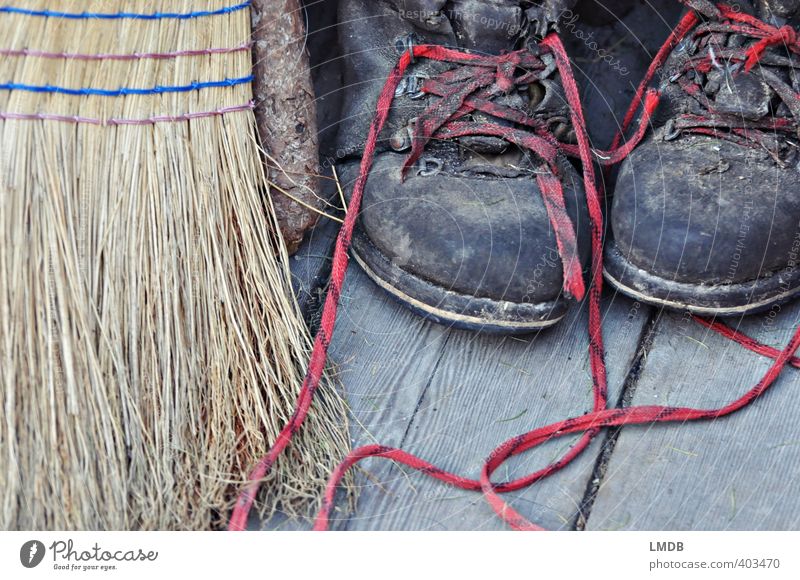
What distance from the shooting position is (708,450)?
3.33 ft

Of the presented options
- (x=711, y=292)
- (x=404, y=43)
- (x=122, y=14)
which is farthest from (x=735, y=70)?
(x=122, y=14)

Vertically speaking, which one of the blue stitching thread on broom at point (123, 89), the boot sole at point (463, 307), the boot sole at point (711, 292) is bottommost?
the boot sole at point (463, 307)

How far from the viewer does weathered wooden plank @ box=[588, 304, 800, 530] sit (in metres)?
0.97

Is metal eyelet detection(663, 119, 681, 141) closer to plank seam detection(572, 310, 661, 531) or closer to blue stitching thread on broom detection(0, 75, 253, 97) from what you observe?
plank seam detection(572, 310, 661, 531)

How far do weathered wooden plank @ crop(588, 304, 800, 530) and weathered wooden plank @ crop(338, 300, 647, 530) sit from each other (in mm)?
41

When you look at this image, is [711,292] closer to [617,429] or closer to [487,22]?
[617,429]

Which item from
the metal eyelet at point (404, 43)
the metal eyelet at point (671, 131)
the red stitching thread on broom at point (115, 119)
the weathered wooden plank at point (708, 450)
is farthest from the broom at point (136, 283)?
the metal eyelet at point (671, 131)

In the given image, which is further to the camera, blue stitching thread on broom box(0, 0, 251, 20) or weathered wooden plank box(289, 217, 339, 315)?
weathered wooden plank box(289, 217, 339, 315)

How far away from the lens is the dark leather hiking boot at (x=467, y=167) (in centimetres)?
104

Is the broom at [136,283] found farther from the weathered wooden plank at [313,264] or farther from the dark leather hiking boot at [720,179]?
the dark leather hiking boot at [720,179]

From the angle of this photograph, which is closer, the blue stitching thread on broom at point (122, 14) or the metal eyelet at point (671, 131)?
the blue stitching thread on broom at point (122, 14)

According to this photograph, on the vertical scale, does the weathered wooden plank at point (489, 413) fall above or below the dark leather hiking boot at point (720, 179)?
below
